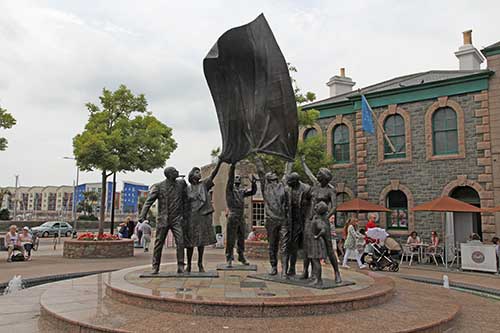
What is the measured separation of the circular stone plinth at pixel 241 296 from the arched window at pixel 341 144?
52.9 feet

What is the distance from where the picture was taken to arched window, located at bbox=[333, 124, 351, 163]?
77.8 feet

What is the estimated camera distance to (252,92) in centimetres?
984

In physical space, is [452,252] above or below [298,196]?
below

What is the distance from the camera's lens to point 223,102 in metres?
10.1

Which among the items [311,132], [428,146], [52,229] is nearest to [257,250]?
[428,146]

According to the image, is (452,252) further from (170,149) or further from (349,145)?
(170,149)

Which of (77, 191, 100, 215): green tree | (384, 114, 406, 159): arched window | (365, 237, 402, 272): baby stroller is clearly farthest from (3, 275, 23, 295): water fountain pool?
(77, 191, 100, 215): green tree

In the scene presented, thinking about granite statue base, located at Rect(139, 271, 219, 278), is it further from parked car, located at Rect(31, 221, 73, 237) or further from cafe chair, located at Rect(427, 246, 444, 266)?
parked car, located at Rect(31, 221, 73, 237)

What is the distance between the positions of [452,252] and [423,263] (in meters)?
1.17

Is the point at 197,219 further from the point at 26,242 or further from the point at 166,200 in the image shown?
the point at 26,242

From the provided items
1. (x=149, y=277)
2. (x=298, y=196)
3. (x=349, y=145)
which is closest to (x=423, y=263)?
(x=349, y=145)

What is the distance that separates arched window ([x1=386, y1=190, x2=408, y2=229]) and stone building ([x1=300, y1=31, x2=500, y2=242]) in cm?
5

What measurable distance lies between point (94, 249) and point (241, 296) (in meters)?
12.1

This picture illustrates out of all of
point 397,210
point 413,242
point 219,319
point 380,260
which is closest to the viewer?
point 219,319
